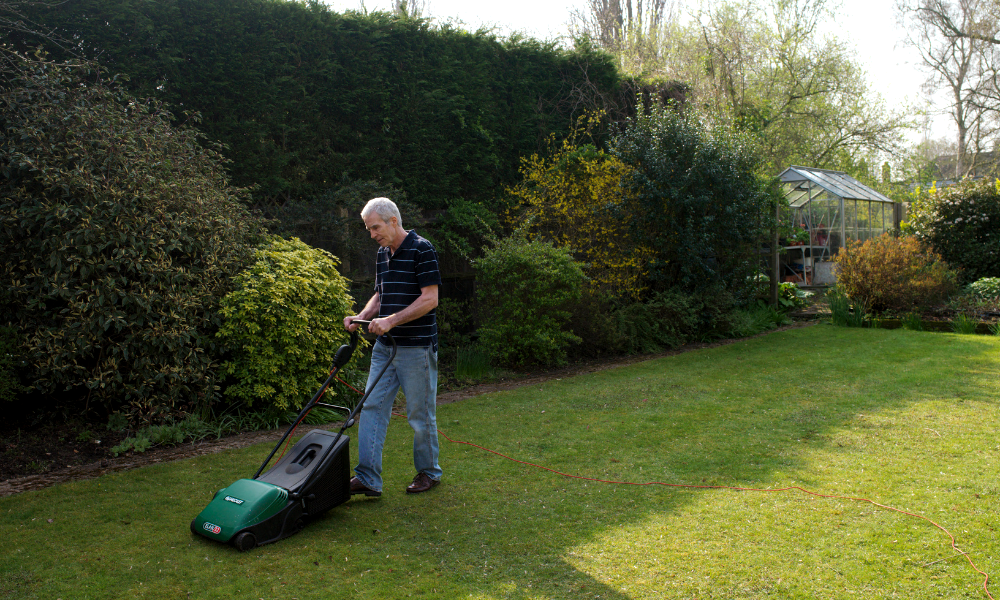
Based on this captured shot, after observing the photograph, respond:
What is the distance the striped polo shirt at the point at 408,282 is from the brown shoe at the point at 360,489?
0.86 metres

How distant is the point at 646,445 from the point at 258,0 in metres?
7.11

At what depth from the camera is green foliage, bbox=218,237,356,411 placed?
215 inches

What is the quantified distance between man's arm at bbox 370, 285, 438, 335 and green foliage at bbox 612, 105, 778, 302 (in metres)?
6.47

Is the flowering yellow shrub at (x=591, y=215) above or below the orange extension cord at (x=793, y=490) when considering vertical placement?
above

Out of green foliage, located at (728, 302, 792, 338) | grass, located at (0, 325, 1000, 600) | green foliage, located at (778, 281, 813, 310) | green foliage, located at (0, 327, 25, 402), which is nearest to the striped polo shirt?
grass, located at (0, 325, 1000, 600)

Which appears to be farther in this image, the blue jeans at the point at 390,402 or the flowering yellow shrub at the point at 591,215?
the flowering yellow shrub at the point at 591,215

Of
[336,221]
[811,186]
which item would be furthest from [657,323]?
[811,186]

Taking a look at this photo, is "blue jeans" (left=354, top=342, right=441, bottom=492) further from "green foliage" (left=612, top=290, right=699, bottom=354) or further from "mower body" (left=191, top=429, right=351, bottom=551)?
"green foliage" (left=612, top=290, right=699, bottom=354)

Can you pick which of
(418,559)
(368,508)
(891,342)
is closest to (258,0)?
(368,508)

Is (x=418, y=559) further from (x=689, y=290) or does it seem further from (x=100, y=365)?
(x=689, y=290)

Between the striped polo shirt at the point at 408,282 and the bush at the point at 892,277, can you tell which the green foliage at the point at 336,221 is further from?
the bush at the point at 892,277

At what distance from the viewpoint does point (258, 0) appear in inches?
319

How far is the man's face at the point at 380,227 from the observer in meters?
3.75

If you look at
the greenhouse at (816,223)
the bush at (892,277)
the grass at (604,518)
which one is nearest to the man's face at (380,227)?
the grass at (604,518)
